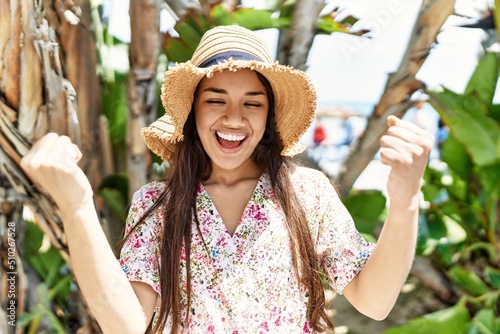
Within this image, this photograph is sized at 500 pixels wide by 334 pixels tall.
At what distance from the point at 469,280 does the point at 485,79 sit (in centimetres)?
94

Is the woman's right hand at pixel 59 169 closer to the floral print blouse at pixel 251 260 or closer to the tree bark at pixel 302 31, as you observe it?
the floral print blouse at pixel 251 260

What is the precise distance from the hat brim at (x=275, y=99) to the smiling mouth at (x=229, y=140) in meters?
0.13

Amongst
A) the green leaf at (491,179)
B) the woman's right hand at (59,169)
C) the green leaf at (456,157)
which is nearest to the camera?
the woman's right hand at (59,169)

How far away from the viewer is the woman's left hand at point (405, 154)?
126cm

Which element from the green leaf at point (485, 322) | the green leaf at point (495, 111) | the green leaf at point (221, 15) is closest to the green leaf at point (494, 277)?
the green leaf at point (485, 322)

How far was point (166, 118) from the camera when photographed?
1.78m

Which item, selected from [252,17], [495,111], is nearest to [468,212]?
[495,111]

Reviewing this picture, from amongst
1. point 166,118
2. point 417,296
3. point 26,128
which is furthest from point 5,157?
point 417,296

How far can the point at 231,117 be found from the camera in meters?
1.49

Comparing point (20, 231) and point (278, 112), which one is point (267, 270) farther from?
point (20, 231)

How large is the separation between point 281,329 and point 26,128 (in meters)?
1.30

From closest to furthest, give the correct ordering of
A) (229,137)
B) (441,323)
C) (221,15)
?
(229,137), (221,15), (441,323)

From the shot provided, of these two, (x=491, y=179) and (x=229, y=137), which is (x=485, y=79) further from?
(x=229, y=137)

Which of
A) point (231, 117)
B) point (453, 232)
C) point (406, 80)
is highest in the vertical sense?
point (231, 117)
